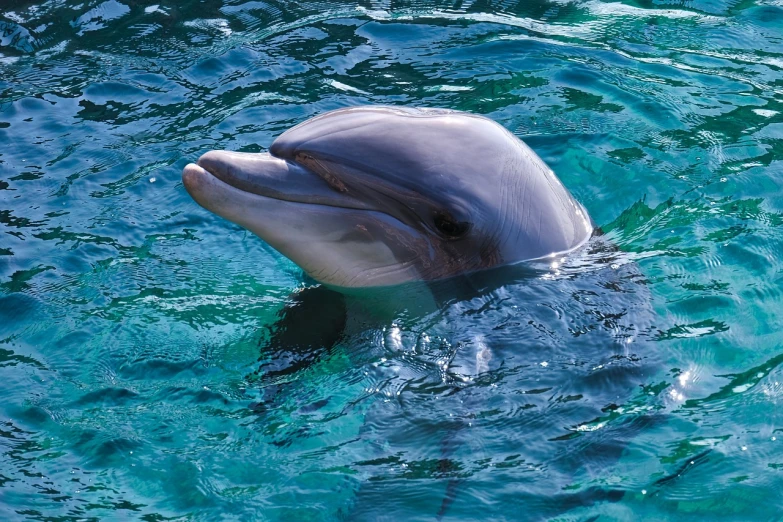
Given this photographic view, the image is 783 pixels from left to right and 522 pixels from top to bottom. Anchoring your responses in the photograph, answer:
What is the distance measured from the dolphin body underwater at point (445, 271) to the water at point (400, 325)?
0.06 feet

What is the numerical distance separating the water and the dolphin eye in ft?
1.12

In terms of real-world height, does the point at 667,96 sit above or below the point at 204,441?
above

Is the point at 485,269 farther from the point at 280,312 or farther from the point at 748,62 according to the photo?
the point at 748,62

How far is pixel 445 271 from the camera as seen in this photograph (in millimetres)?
5297

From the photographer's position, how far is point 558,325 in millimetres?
5180

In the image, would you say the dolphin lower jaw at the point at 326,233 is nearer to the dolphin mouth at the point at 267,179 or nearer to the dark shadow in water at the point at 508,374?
the dolphin mouth at the point at 267,179

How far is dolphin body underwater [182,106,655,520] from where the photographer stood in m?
4.75

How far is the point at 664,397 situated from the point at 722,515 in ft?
2.47

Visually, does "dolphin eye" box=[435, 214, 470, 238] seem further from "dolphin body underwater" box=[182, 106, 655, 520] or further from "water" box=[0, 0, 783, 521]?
"water" box=[0, 0, 783, 521]

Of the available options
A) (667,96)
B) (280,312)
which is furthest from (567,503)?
(667,96)

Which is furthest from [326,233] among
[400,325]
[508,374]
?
[508,374]

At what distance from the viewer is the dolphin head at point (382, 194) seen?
498 cm

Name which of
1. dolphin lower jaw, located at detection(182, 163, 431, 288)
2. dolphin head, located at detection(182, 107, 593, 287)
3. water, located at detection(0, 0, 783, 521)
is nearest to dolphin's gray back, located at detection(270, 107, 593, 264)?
dolphin head, located at detection(182, 107, 593, 287)

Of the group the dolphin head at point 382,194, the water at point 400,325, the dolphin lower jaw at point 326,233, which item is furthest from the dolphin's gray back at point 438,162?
the water at point 400,325
